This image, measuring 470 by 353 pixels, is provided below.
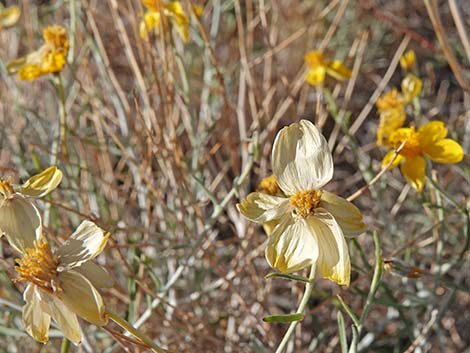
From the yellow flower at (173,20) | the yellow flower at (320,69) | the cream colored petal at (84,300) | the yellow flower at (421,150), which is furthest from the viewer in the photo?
the yellow flower at (320,69)

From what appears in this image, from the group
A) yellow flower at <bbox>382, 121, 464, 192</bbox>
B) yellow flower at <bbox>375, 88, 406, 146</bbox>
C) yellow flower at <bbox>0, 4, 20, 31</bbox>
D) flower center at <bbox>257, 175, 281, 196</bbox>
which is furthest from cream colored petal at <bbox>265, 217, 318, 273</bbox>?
yellow flower at <bbox>0, 4, 20, 31</bbox>

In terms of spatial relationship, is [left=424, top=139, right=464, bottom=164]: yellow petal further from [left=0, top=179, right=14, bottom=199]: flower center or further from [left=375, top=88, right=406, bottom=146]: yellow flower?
[left=0, top=179, right=14, bottom=199]: flower center

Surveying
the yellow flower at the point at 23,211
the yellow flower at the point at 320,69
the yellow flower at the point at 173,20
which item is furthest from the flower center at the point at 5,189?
the yellow flower at the point at 320,69

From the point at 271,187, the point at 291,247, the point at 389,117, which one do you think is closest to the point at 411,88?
the point at 389,117

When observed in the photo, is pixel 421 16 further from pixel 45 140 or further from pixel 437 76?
pixel 45 140

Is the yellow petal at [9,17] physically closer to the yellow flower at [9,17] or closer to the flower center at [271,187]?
the yellow flower at [9,17]

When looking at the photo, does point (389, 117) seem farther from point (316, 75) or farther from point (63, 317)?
point (63, 317)
